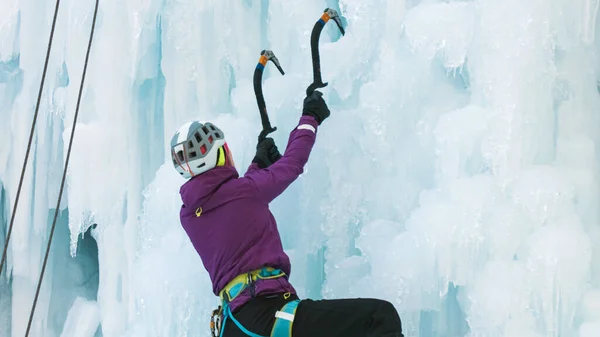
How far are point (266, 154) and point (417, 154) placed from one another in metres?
0.83

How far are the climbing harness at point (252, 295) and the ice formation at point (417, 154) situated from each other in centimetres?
78

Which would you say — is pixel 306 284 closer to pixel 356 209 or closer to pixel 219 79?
pixel 356 209

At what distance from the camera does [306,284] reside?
10.4 ft

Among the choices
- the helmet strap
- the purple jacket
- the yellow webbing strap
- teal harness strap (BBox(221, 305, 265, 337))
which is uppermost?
the helmet strap

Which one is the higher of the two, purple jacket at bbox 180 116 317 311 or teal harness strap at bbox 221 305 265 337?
purple jacket at bbox 180 116 317 311

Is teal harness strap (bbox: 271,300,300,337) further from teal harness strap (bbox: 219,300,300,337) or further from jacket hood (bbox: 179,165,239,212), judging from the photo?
jacket hood (bbox: 179,165,239,212)

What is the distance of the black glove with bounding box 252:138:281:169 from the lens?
8.66 ft

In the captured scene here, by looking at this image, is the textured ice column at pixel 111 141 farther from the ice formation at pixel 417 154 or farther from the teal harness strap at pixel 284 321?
the teal harness strap at pixel 284 321

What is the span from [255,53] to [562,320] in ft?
6.85

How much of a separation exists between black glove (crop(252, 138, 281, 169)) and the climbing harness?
515mm

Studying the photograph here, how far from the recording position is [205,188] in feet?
7.48

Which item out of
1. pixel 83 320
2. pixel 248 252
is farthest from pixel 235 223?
pixel 83 320

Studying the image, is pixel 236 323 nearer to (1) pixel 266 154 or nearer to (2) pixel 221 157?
(2) pixel 221 157

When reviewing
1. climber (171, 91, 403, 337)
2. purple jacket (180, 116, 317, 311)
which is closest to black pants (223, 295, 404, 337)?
climber (171, 91, 403, 337)
